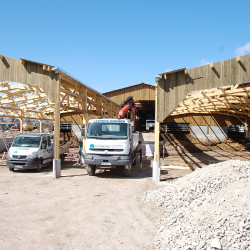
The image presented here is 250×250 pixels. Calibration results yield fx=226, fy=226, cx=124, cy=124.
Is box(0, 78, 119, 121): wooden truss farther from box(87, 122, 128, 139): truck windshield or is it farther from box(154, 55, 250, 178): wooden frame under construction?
box(154, 55, 250, 178): wooden frame under construction

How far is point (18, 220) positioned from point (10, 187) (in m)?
3.65

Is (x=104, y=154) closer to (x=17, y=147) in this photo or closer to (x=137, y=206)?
(x=137, y=206)

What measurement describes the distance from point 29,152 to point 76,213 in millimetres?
6514

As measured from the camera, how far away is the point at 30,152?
11.4 meters

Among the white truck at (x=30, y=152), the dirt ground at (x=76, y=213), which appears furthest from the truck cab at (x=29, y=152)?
the dirt ground at (x=76, y=213)

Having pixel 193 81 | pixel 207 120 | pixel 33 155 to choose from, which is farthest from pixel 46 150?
pixel 207 120

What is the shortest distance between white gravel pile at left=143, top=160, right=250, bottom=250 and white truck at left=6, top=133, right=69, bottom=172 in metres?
6.76

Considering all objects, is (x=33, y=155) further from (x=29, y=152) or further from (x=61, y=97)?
(x=61, y=97)

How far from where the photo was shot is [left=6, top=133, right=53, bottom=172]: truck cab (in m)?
11.3

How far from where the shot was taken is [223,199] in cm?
519

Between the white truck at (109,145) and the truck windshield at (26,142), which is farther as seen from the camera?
the truck windshield at (26,142)

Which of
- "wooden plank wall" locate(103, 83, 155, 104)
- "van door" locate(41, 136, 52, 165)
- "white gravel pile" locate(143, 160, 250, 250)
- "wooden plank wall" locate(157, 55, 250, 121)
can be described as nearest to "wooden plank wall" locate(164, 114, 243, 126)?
"wooden plank wall" locate(103, 83, 155, 104)

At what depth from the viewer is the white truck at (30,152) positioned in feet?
37.1

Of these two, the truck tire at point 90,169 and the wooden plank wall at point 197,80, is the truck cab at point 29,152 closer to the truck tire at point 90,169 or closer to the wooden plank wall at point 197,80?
the truck tire at point 90,169
